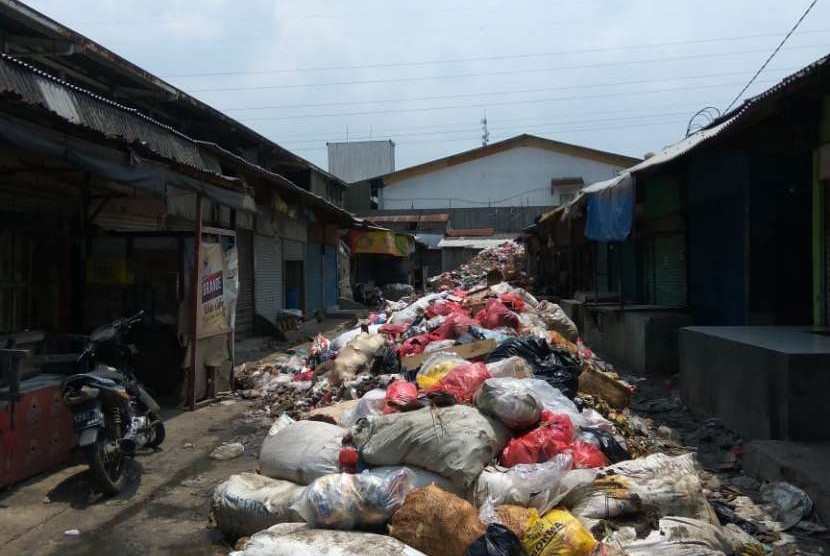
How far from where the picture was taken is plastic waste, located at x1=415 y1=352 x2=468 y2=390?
5766 millimetres

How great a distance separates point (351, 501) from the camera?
3352 millimetres

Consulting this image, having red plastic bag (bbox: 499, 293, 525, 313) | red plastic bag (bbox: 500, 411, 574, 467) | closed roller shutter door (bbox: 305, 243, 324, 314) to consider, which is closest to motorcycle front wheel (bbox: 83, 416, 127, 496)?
red plastic bag (bbox: 500, 411, 574, 467)

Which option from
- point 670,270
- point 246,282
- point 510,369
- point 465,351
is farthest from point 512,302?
point 246,282

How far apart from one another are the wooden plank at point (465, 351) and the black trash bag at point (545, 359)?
0.99ft

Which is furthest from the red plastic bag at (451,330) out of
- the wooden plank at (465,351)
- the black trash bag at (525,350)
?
the black trash bag at (525,350)

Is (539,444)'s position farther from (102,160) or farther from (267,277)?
(267,277)

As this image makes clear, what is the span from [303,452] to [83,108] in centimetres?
433

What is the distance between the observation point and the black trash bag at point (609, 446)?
14.6 ft

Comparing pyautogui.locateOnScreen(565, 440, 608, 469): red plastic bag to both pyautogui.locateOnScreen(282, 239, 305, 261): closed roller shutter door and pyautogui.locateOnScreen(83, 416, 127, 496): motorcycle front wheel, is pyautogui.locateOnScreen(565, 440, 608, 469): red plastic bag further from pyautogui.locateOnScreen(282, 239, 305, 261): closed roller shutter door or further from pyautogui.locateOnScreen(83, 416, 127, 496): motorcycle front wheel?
pyautogui.locateOnScreen(282, 239, 305, 261): closed roller shutter door

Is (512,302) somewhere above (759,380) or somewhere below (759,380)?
above

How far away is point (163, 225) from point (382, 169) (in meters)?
34.1

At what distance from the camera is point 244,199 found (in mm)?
7348

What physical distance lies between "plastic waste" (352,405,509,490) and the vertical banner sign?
3.42 m

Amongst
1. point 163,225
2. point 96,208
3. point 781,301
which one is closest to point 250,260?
point 163,225
